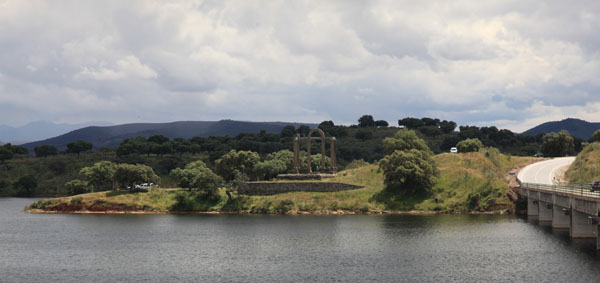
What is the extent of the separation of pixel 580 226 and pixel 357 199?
60128mm

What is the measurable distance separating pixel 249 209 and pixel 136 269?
7001 centimetres

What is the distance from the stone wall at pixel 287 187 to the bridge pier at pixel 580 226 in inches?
2574

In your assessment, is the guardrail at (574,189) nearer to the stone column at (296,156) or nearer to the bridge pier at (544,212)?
the bridge pier at (544,212)

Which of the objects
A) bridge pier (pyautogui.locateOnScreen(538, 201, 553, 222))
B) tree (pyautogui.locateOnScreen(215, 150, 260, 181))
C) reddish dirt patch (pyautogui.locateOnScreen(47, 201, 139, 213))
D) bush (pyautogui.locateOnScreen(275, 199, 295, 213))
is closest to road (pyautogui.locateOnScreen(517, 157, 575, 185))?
bridge pier (pyautogui.locateOnScreen(538, 201, 553, 222))

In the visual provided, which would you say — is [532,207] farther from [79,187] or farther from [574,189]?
[79,187]

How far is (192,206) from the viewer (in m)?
147

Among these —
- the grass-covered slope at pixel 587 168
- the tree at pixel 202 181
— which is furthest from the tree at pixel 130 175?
the grass-covered slope at pixel 587 168

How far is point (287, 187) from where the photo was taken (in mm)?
149375

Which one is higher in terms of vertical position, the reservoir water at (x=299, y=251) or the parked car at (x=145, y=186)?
the parked car at (x=145, y=186)

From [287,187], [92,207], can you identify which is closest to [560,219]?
[287,187]

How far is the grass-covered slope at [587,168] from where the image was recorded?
130 metres

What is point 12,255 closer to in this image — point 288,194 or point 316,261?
point 316,261

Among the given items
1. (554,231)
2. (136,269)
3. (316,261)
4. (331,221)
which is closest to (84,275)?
(136,269)

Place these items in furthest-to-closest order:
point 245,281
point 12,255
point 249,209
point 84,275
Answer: point 249,209 → point 12,255 → point 84,275 → point 245,281
